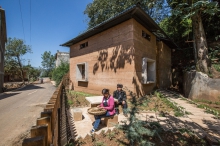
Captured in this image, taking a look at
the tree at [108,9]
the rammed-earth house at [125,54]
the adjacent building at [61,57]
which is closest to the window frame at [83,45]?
the rammed-earth house at [125,54]

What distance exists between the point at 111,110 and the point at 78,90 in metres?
8.45

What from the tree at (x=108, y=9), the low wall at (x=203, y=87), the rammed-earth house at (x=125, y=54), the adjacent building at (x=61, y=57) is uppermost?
the tree at (x=108, y=9)

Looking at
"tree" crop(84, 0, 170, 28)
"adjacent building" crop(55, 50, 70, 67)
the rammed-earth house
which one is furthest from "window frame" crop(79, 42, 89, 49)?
"adjacent building" crop(55, 50, 70, 67)

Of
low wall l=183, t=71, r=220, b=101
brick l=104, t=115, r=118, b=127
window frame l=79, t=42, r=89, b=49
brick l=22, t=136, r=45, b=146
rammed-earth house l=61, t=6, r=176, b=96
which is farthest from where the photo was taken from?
window frame l=79, t=42, r=89, b=49

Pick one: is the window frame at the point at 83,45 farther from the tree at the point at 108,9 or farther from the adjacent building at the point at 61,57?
the adjacent building at the point at 61,57

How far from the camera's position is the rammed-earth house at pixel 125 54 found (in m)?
6.62

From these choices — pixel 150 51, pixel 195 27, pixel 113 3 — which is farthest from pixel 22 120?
pixel 113 3

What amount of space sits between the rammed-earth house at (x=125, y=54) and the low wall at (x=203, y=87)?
7.92 feet

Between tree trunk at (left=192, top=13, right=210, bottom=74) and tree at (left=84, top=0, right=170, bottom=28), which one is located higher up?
Answer: tree at (left=84, top=0, right=170, bottom=28)

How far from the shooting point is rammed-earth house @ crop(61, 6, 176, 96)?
6617 mm

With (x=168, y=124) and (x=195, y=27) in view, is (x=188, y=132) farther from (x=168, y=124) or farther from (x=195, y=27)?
(x=195, y=27)

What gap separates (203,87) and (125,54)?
5196 mm

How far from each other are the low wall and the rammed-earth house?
241 cm

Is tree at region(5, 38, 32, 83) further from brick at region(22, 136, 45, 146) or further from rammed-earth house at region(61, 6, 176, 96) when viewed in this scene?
brick at region(22, 136, 45, 146)
